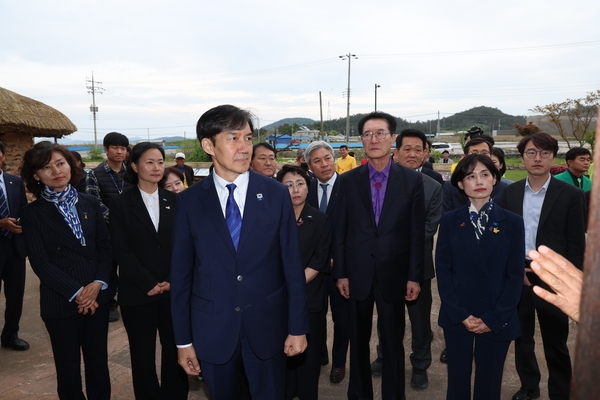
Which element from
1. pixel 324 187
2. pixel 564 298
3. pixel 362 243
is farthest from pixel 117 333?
pixel 564 298

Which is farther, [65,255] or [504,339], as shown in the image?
[65,255]

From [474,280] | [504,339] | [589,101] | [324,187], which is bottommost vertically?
[504,339]

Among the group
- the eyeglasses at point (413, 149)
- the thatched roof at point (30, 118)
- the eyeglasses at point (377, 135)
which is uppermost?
the thatched roof at point (30, 118)

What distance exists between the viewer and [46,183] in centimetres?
274

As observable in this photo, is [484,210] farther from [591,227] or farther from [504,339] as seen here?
[591,227]

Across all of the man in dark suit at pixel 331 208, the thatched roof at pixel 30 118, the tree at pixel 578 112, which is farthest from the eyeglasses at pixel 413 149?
the tree at pixel 578 112

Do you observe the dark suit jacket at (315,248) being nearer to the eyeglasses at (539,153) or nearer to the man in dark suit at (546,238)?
the man in dark suit at (546,238)

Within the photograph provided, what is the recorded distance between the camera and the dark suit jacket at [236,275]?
208 cm

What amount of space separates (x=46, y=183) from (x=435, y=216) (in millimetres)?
3080

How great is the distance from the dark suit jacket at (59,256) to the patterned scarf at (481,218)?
98.9 inches

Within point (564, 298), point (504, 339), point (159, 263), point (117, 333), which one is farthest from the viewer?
point (117, 333)

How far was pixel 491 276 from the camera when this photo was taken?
257cm

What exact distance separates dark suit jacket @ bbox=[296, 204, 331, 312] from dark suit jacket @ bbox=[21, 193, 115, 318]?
140cm

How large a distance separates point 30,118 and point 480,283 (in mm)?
10138
